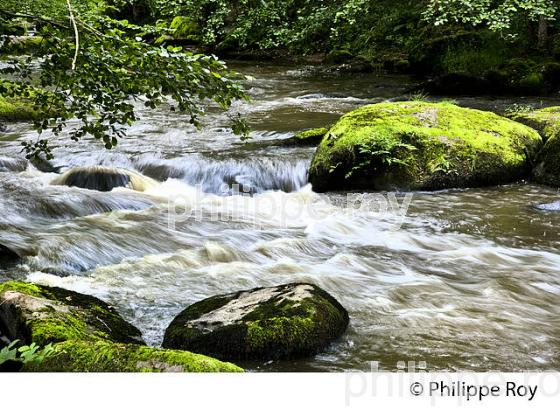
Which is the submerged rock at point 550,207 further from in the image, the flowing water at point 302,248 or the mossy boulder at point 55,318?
the mossy boulder at point 55,318

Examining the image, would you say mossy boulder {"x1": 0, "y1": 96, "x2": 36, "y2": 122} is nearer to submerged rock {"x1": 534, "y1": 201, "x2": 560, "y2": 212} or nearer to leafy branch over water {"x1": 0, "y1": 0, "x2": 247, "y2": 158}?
leafy branch over water {"x1": 0, "y1": 0, "x2": 247, "y2": 158}

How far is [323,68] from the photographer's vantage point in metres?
18.0

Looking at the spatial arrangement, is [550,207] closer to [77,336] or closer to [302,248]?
[302,248]

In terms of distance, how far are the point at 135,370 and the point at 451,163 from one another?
6.08 meters

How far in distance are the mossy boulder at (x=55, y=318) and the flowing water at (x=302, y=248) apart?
36 centimetres

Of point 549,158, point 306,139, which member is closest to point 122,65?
point 306,139

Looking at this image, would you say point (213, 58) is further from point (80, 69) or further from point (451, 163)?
point (451, 163)

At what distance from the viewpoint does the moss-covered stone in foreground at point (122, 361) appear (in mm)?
2494

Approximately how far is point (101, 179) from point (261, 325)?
504cm

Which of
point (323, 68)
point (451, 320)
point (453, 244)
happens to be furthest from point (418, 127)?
point (323, 68)

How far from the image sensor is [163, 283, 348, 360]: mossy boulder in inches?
136

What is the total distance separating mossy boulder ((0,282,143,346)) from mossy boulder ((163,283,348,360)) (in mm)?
383

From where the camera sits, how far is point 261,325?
11.6 feet

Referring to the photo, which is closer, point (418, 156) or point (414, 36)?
point (418, 156)
